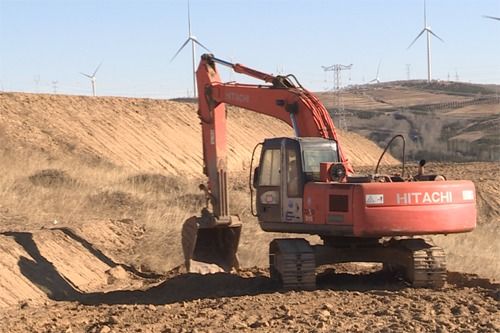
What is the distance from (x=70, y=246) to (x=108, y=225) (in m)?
2.65

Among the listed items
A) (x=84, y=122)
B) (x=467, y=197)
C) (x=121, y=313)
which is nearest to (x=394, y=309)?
(x=467, y=197)

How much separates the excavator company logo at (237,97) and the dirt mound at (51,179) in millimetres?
9380

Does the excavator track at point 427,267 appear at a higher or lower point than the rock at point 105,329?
higher

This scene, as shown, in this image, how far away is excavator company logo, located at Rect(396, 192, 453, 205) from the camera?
36.4 feet

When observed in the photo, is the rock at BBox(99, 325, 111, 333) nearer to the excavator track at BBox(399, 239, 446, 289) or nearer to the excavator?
the excavator

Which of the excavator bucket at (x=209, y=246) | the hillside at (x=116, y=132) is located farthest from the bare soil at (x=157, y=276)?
the hillside at (x=116, y=132)

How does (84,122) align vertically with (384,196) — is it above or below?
above

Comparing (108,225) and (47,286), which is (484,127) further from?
(47,286)

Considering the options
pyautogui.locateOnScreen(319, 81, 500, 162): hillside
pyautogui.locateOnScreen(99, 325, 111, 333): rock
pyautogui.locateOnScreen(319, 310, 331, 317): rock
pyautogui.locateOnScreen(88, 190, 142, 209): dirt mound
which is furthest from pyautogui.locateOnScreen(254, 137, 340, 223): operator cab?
pyautogui.locateOnScreen(319, 81, 500, 162): hillside

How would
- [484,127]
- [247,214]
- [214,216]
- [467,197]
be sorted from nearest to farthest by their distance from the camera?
[467,197] < [214,216] < [247,214] < [484,127]

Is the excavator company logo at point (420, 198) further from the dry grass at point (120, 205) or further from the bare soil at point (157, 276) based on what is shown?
the dry grass at point (120, 205)

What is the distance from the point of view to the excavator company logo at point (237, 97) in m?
14.4

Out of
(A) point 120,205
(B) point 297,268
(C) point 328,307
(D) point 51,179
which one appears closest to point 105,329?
(C) point 328,307

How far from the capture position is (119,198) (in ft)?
69.1
